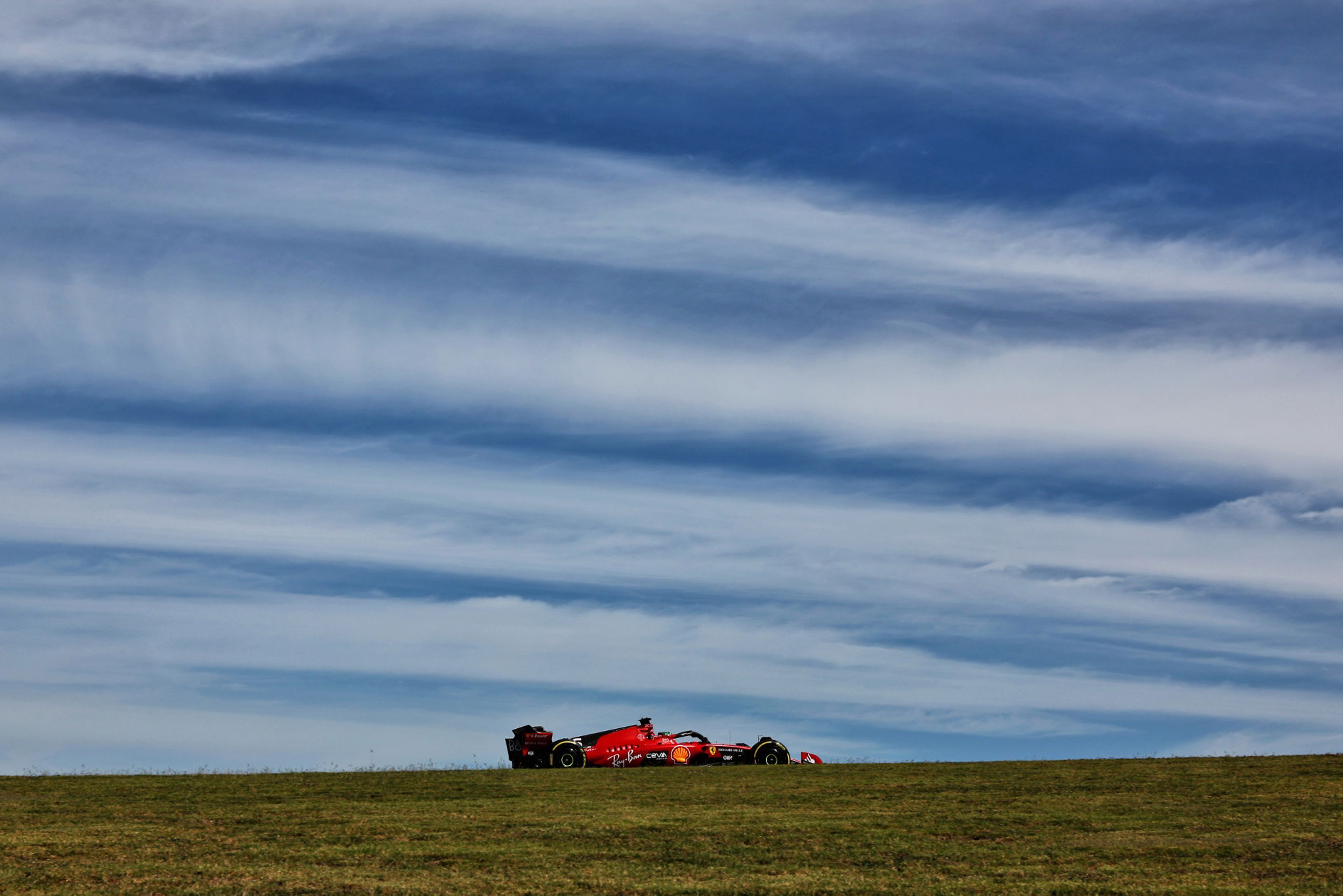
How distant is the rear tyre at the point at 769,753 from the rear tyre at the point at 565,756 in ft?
18.0

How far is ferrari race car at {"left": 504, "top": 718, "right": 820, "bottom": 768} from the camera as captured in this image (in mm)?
37250

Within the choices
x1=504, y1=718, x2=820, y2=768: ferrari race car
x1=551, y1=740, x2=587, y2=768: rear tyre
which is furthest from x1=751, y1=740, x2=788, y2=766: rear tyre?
x1=551, y1=740, x2=587, y2=768: rear tyre

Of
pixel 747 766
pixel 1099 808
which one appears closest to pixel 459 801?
pixel 747 766

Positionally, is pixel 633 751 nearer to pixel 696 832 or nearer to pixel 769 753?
pixel 769 753

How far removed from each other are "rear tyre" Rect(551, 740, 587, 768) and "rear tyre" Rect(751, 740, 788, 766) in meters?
5.50

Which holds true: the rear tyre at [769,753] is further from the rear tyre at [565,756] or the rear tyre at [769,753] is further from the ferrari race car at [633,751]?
the rear tyre at [565,756]

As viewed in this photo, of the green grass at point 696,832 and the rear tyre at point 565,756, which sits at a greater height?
the rear tyre at point 565,756

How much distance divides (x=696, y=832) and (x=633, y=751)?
1605cm

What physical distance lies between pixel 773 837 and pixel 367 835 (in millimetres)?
7437

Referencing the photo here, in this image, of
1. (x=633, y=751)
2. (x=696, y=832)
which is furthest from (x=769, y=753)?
(x=696, y=832)

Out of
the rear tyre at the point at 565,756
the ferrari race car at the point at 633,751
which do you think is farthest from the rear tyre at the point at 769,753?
the rear tyre at the point at 565,756

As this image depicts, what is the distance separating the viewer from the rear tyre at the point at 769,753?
37562 mm

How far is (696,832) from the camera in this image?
70.9 ft

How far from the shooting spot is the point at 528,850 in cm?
1978
